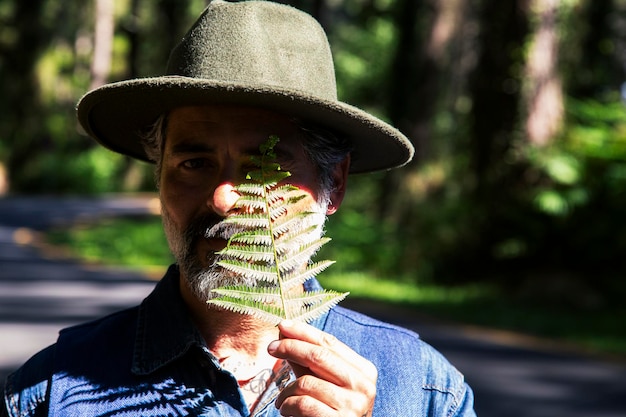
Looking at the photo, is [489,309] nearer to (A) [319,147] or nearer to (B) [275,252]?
(A) [319,147]

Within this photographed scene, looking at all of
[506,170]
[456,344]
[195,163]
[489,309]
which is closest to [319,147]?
[195,163]

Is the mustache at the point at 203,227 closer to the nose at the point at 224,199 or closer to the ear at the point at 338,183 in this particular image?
the nose at the point at 224,199

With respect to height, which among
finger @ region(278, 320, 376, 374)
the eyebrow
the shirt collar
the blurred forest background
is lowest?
finger @ region(278, 320, 376, 374)

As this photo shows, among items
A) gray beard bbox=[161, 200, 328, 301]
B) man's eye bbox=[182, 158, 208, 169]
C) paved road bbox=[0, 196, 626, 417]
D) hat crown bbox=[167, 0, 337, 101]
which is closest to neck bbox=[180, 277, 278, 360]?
gray beard bbox=[161, 200, 328, 301]

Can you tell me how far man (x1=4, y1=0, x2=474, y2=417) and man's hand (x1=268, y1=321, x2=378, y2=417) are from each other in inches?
7.9

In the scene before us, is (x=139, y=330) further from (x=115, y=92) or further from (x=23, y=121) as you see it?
(x=23, y=121)

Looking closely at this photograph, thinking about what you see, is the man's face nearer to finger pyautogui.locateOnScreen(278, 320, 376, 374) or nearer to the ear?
the ear

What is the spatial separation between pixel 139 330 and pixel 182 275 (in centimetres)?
17

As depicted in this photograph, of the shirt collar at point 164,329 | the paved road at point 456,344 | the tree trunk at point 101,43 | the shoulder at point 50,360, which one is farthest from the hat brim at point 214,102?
the tree trunk at point 101,43

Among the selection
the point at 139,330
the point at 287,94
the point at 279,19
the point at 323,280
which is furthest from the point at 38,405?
the point at 323,280

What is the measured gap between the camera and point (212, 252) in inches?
86.6

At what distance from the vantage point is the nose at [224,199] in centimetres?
213

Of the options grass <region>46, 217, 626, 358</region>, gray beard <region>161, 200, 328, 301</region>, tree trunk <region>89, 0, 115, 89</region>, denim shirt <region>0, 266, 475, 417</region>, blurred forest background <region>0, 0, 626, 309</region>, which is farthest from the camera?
tree trunk <region>89, 0, 115, 89</region>

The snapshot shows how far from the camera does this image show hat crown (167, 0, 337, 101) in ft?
7.43
